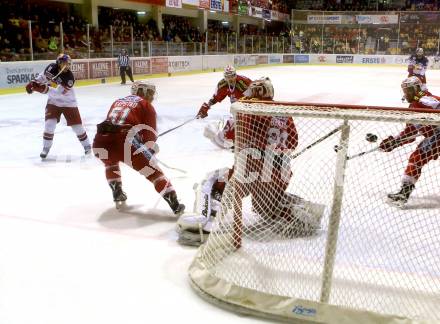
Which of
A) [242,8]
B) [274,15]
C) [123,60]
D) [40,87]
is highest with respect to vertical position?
[274,15]

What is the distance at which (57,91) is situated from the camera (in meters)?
5.41

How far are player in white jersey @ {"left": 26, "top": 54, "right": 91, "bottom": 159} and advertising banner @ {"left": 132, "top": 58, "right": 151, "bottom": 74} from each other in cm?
1048

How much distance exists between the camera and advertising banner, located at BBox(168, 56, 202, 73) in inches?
700

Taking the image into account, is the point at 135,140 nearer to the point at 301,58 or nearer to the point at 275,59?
the point at 275,59

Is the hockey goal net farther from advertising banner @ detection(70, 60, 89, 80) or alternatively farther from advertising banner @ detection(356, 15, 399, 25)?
advertising banner @ detection(356, 15, 399, 25)

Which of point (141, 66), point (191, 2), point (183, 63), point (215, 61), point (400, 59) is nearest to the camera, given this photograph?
Answer: point (141, 66)

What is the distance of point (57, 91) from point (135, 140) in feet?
7.42

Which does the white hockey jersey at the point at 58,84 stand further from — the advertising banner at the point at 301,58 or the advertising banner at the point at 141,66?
the advertising banner at the point at 301,58

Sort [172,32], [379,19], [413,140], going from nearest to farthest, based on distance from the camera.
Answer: [413,140]
[172,32]
[379,19]

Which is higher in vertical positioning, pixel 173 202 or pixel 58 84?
pixel 58 84

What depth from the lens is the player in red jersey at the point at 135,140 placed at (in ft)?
11.6

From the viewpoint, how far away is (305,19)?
26172 mm

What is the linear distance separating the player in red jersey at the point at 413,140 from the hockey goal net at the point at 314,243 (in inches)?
2.8

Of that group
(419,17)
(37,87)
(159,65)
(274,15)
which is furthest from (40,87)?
(274,15)
